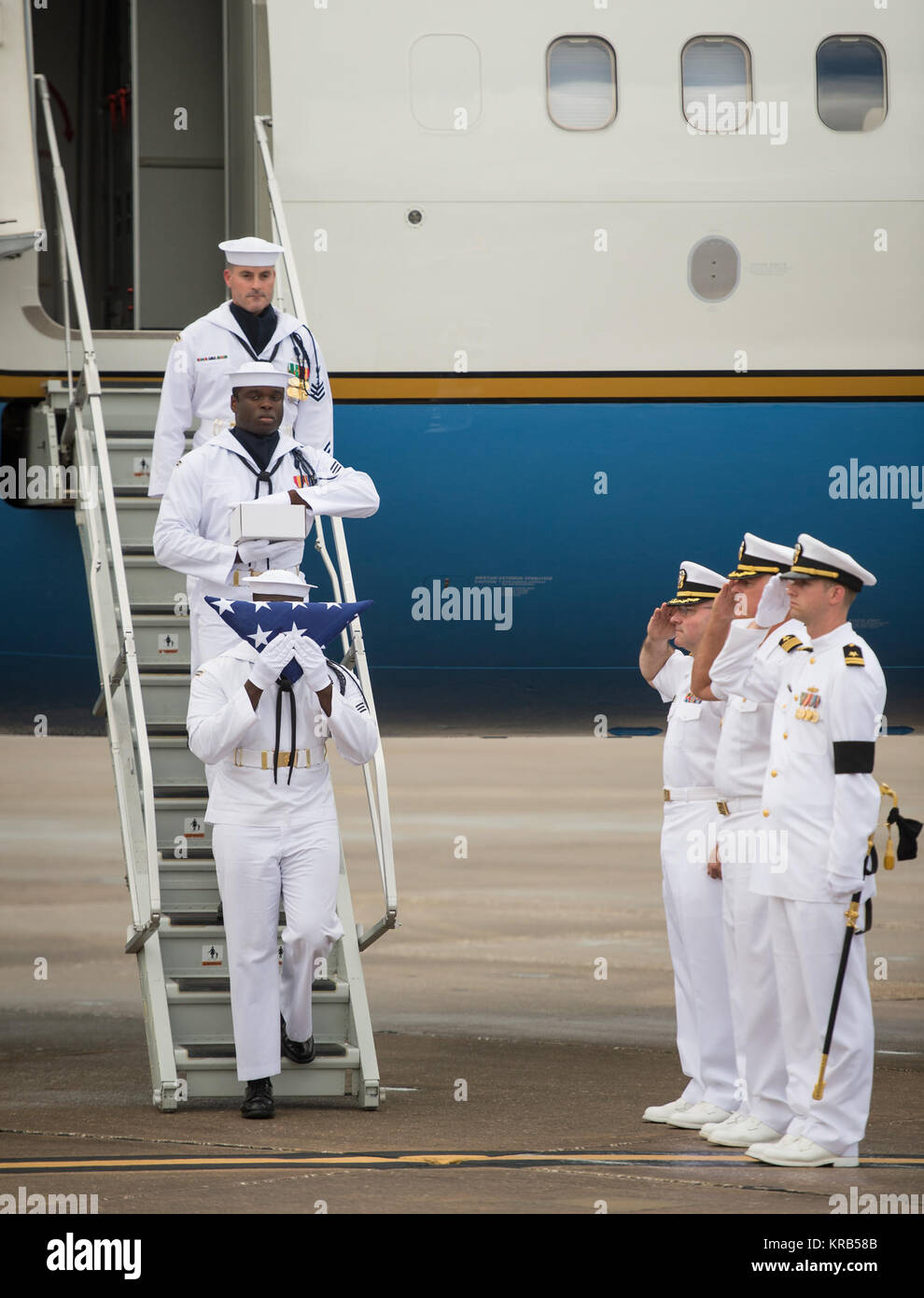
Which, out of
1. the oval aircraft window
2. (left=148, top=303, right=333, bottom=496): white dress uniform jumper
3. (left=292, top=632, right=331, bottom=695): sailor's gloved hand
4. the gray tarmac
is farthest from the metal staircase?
the oval aircraft window

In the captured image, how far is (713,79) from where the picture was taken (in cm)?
884

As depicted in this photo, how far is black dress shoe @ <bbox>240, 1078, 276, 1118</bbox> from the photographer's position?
690 centimetres

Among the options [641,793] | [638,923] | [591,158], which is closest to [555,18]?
[591,158]

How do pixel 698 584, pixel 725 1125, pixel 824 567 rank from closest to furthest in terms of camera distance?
pixel 824 567 < pixel 725 1125 < pixel 698 584

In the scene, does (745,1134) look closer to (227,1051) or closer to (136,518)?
(227,1051)

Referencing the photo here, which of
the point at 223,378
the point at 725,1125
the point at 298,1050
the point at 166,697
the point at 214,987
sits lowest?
the point at 725,1125

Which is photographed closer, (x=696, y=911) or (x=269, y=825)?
(x=269, y=825)

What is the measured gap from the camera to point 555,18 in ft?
28.8

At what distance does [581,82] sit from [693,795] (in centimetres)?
343

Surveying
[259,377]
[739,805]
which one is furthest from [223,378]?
Answer: [739,805]

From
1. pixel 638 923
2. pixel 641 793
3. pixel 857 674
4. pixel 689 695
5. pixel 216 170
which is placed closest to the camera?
pixel 857 674

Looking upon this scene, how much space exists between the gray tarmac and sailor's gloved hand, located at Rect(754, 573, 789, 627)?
1877mm

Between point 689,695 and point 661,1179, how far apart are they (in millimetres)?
2214
